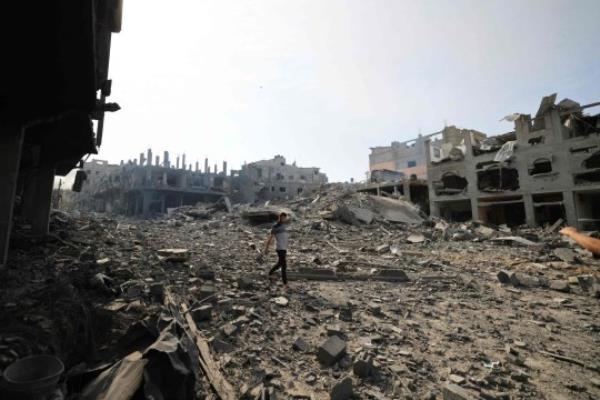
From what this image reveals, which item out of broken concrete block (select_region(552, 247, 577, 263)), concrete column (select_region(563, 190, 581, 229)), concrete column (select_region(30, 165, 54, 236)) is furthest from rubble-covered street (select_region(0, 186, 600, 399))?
concrete column (select_region(563, 190, 581, 229))

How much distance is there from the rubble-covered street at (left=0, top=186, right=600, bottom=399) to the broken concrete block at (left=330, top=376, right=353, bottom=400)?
13mm

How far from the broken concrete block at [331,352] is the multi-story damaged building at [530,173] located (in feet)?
76.5

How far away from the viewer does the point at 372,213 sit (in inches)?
755

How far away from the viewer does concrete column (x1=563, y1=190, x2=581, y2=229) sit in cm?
1900

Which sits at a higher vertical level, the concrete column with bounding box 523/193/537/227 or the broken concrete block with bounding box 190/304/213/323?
the concrete column with bounding box 523/193/537/227

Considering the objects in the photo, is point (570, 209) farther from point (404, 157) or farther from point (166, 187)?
point (166, 187)

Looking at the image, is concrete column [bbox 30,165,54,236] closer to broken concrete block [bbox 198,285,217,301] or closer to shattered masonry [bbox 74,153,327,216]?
broken concrete block [bbox 198,285,217,301]

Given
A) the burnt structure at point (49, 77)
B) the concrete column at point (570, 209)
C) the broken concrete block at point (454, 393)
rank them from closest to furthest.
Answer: the broken concrete block at point (454, 393)
the burnt structure at point (49, 77)
the concrete column at point (570, 209)

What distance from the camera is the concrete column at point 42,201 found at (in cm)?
995

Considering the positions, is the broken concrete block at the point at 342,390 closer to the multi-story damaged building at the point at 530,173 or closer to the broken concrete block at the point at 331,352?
the broken concrete block at the point at 331,352

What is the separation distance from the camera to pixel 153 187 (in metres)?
33.8

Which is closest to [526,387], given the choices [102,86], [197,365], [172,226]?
[197,365]

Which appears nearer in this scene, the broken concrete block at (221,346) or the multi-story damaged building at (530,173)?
the broken concrete block at (221,346)

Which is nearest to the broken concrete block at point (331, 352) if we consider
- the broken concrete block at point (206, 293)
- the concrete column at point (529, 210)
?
the broken concrete block at point (206, 293)
